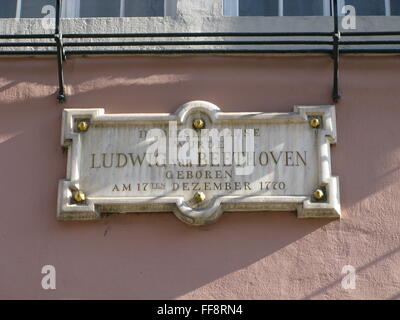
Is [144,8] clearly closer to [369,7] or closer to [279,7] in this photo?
[279,7]

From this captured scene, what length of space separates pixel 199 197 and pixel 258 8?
71.9 inches

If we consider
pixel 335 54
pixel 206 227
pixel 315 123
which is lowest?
pixel 206 227

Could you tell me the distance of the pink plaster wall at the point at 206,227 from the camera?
22.2ft

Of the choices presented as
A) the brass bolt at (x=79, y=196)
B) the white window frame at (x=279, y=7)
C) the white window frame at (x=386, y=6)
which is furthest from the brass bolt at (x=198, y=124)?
the white window frame at (x=386, y=6)

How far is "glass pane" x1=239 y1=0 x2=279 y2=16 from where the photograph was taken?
776 cm

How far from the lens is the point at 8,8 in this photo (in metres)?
7.90

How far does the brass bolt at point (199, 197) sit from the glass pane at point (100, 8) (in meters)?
1.85

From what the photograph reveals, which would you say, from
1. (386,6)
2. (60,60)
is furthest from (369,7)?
(60,60)

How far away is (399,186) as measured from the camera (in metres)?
6.99

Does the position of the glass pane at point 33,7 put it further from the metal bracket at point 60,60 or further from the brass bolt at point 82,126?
the brass bolt at point 82,126

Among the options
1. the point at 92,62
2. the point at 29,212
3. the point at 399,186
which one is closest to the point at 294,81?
the point at 399,186

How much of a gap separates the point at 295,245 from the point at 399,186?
90cm
